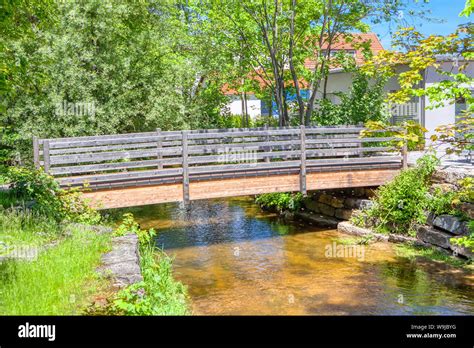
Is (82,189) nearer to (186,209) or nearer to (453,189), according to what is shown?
(186,209)

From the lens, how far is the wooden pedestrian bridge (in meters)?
12.9

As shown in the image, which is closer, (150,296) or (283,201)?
(150,296)

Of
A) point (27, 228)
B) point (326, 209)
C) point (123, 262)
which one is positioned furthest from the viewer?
point (326, 209)

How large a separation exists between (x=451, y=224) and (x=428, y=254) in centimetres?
103

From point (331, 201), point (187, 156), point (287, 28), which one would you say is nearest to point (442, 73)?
point (187, 156)

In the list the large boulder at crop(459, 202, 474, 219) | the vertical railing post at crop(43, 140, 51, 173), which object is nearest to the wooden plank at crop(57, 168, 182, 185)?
the vertical railing post at crop(43, 140, 51, 173)

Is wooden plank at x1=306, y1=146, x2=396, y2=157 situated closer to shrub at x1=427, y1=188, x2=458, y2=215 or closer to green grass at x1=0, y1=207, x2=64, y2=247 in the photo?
shrub at x1=427, y1=188, x2=458, y2=215

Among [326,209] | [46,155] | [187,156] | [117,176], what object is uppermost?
[46,155]

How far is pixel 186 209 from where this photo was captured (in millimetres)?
21062

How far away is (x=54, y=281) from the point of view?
6441mm

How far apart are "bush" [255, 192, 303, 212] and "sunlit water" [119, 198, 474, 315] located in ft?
6.24

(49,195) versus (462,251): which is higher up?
(49,195)

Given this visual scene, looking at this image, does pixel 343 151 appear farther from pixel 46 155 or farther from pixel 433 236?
pixel 46 155
